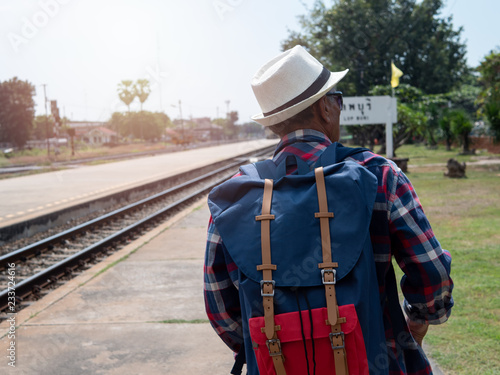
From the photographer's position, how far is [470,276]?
5.23 metres

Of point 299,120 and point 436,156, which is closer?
point 299,120

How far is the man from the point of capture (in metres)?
1.53

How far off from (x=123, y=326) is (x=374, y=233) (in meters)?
3.51

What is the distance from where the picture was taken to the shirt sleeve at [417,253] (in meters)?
1.52

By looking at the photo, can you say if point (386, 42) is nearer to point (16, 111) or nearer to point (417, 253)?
point (417, 253)

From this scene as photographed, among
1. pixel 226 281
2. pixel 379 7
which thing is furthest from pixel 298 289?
pixel 379 7

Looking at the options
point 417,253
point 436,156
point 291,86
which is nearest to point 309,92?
point 291,86

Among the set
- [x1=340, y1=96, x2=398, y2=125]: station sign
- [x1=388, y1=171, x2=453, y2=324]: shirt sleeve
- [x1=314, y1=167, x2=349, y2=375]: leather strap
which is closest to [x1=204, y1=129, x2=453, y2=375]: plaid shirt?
[x1=388, y1=171, x2=453, y2=324]: shirt sleeve

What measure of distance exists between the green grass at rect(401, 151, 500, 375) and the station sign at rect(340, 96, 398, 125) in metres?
4.27

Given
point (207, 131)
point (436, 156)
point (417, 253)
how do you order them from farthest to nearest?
point (207, 131)
point (436, 156)
point (417, 253)

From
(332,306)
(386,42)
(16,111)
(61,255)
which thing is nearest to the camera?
(332,306)

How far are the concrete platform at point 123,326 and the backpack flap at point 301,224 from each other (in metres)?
2.48

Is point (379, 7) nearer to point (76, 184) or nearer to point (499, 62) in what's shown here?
point (499, 62)

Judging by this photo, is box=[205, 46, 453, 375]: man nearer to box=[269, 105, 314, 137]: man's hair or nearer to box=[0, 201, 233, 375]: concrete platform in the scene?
box=[269, 105, 314, 137]: man's hair
